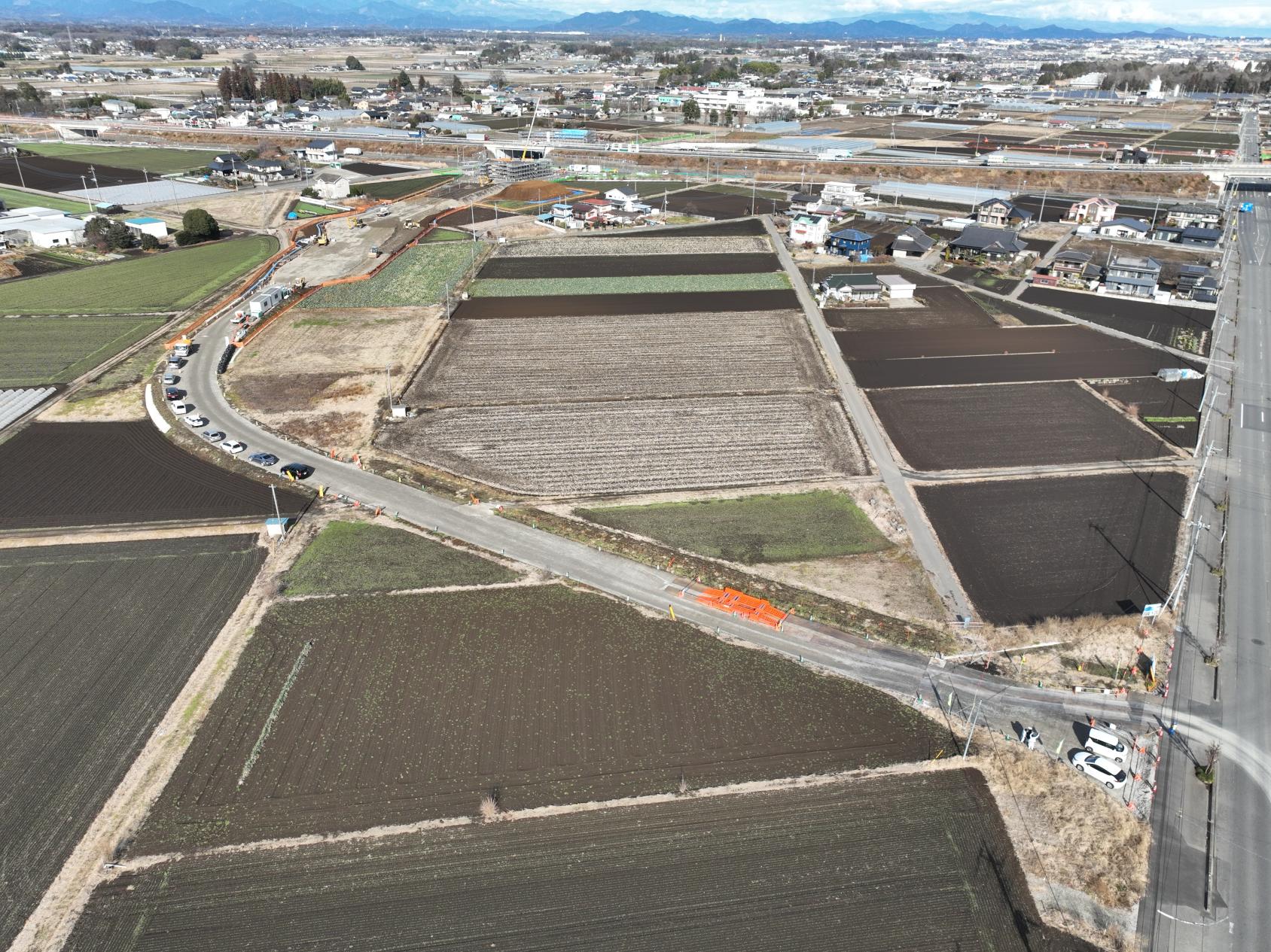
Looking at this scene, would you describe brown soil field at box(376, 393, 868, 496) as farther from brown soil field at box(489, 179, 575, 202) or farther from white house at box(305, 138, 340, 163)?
white house at box(305, 138, 340, 163)

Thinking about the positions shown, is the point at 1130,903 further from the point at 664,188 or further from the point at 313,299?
the point at 664,188

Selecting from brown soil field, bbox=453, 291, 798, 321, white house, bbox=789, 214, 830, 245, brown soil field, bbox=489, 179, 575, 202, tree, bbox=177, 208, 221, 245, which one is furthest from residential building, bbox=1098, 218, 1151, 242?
tree, bbox=177, 208, 221, 245

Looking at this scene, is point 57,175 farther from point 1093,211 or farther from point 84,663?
point 1093,211

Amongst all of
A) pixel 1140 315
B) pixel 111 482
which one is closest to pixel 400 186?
pixel 111 482

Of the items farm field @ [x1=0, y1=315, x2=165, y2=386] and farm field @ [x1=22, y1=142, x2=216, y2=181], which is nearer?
farm field @ [x1=0, y1=315, x2=165, y2=386]

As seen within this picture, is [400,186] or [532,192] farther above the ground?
[400,186]

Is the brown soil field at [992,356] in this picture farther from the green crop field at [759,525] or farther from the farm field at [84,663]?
the farm field at [84,663]

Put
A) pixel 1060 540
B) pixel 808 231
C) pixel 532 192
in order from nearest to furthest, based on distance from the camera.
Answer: pixel 1060 540
pixel 808 231
pixel 532 192

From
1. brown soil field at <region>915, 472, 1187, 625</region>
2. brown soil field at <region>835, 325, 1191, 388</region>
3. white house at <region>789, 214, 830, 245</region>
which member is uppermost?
white house at <region>789, 214, 830, 245</region>
